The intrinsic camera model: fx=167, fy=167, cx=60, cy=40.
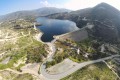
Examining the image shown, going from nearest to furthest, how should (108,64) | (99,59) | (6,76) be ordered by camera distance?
1. (6,76)
2. (108,64)
3. (99,59)

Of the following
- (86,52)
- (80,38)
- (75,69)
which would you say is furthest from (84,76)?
(80,38)

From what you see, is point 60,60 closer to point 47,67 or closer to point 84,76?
point 47,67

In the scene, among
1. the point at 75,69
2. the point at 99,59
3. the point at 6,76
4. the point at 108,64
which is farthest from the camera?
the point at 99,59

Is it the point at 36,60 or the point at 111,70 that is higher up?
the point at 36,60

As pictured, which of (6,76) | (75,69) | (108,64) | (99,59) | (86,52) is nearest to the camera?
(6,76)

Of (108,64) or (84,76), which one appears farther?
(108,64)

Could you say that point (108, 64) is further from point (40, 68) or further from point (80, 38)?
point (80, 38)

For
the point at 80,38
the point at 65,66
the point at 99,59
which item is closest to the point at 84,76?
the point at 65,66

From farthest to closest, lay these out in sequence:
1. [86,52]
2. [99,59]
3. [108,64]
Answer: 1. [86,52]
2. [99,59]
3. [108,64]

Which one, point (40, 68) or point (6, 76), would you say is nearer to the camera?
point (6, 76)
